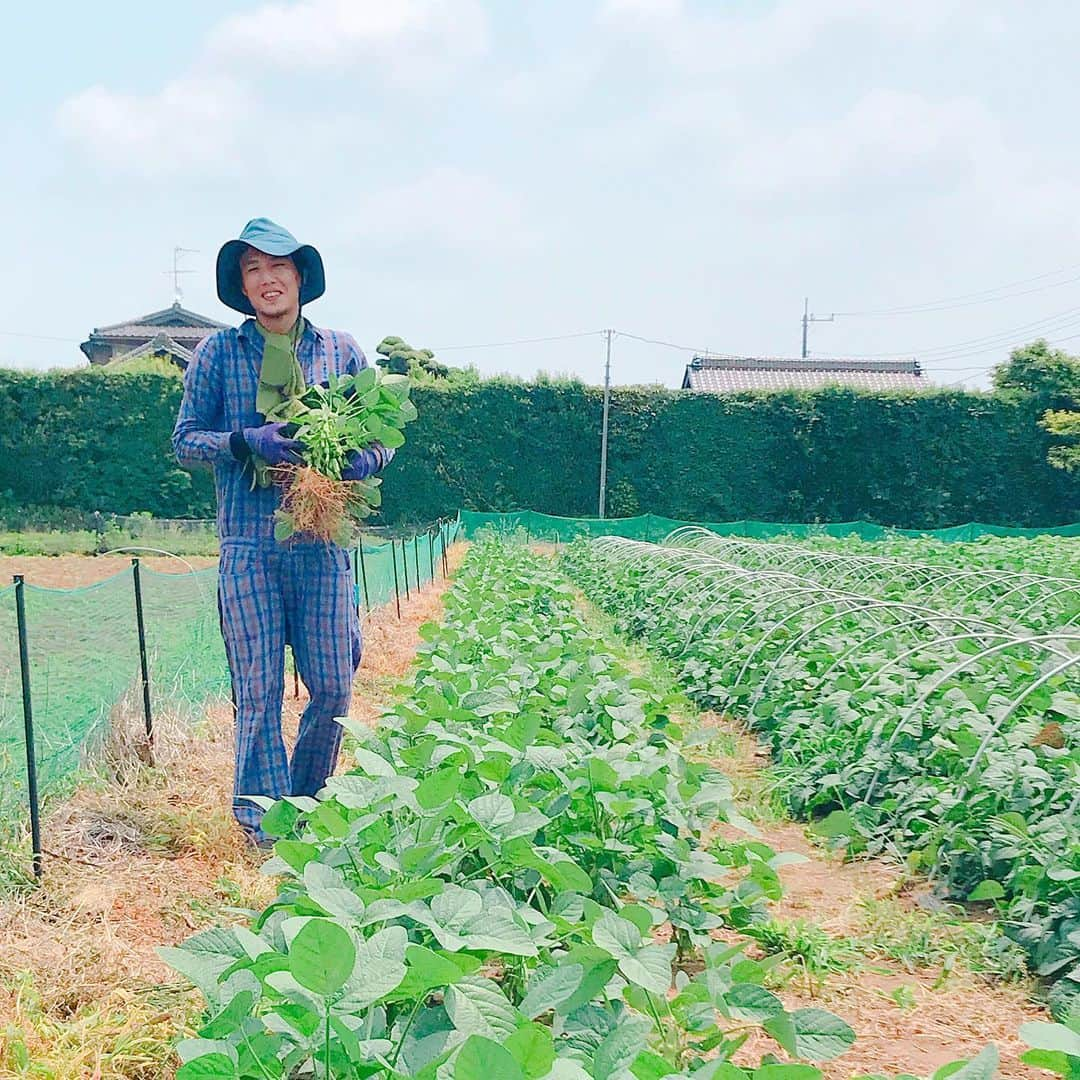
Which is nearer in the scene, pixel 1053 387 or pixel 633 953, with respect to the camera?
pixel 633 953

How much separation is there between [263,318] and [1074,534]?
70.5 feet

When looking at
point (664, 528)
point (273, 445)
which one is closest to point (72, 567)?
point (664, 528)

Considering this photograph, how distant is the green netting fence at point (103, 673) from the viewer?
3.68 meters

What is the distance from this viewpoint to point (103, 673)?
506 cm

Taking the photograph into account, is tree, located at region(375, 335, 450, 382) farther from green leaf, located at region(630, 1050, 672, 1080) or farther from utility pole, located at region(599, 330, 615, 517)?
green leaf, located at region(630, 1050, 672, 1080)

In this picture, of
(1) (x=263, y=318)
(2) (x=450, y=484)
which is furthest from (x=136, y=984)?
(2) (x=450, y=484)

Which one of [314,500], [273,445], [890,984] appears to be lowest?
[890,984]

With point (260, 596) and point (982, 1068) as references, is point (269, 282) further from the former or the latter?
point (982, 1068)

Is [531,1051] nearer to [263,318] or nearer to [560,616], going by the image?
[263,318]

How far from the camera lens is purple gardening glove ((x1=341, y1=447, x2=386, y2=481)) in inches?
126

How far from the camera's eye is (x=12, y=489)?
21875mm

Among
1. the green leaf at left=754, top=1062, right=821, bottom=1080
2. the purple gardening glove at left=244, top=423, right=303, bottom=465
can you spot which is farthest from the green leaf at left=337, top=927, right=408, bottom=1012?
the purple gardening glove at left=244, top=423, right=303, bottom=465

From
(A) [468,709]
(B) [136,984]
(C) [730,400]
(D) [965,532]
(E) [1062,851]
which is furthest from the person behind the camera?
(C) [730,400]

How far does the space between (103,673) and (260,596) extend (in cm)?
226
